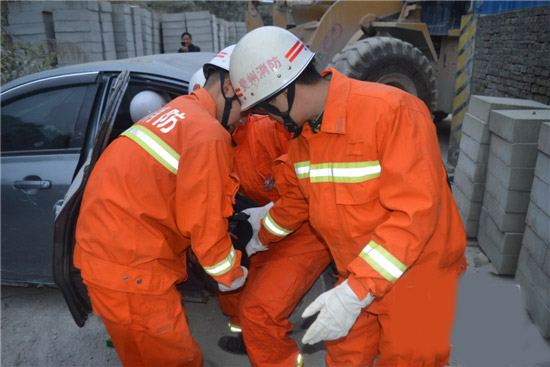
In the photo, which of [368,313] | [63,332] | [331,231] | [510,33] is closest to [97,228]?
[331,231]

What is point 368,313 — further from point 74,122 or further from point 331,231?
point 74,122

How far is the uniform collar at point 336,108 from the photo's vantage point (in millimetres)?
1675

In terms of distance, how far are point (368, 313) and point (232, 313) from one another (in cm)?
112

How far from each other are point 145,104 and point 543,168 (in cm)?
248

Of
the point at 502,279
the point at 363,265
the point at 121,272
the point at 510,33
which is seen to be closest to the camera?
the point at 363,265

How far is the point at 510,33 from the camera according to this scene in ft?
14.3

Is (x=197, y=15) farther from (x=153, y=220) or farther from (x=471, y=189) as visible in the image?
(x=153, y=220)

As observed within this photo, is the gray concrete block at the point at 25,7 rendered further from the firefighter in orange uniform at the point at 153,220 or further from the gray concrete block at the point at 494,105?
the gray concrete block at the point at 494,105

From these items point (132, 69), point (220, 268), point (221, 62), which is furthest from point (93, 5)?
point (220, 268)

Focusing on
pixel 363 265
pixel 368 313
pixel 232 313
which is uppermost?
pixel 363 265

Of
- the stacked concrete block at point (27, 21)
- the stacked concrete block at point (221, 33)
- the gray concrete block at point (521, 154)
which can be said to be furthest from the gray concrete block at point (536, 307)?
the stacked concrete block at point (221, 33)

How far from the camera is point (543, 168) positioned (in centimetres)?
257

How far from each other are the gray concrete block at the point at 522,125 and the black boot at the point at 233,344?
223 centimetres

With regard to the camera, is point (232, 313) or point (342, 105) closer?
point (342, 105)
